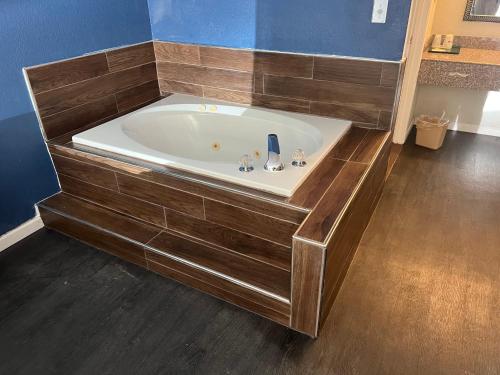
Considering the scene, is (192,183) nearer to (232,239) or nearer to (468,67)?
(232,239)

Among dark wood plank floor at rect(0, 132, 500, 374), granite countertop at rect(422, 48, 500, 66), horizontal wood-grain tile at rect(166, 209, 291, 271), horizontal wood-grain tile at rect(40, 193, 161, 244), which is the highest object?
granite countertop at rect(422, 48, 500, 66)

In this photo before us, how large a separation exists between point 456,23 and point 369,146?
1.88 m

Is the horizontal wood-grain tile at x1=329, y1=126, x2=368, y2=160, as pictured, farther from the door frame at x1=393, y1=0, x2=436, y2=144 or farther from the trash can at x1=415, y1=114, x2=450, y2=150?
the trash can at x1=415, y1=114, x2=450, y2=150

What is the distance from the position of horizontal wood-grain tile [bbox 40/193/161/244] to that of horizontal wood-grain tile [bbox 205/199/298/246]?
40cm

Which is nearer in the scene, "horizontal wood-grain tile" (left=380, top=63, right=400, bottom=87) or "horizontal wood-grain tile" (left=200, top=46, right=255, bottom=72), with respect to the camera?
"horizontal wood-grain tile" (left=380, top=63, right=400, bottom=87)

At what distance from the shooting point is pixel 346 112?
2.29 metres

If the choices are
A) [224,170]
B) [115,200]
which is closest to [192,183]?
[224,170]

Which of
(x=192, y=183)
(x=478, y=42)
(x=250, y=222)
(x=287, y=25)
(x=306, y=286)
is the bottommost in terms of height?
(x=306, y=286)

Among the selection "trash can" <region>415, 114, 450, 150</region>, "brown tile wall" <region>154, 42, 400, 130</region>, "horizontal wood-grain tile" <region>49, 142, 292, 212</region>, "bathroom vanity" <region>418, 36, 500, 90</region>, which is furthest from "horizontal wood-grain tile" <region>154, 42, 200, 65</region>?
"trash can" <region>415, 114, 450, 150</region>

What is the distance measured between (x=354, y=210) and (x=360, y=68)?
2.87 feet

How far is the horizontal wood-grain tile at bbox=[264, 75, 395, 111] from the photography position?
7.11 ft

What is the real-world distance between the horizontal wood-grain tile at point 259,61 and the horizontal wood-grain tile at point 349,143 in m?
0.43

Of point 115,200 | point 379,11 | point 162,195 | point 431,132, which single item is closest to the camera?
point 162,195

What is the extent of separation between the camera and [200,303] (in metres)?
1.76
